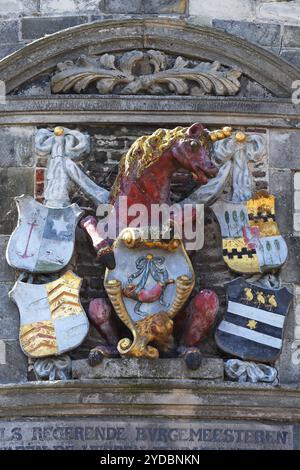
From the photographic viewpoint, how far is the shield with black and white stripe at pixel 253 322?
662 inches

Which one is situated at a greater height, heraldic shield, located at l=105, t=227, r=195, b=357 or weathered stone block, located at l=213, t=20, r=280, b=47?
weathered stone block, located at l=213, t=20, r=280, b=47

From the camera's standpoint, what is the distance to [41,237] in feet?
56.1

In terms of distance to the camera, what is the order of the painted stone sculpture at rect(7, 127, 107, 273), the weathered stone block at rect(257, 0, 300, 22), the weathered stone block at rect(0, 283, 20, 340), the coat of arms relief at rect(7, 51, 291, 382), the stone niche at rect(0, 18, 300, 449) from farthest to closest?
the weathered stone block at rect(257, 0, 300, 22)
the painted stone sculpture at rect(7, 127, 107, 273)
the weathered stone block at rect(0, 283, 20, 340)
the coat of arms relief at rect(7, 51, 291, 382)
the stone niche at rect(0, 18, 300, 449)

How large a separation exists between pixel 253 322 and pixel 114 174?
145cm

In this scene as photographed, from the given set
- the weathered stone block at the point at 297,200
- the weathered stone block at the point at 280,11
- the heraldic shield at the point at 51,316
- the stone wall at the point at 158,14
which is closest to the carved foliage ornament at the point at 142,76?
the stone wall at the point at 158,14

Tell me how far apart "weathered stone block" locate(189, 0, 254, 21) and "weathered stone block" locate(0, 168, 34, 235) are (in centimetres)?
172

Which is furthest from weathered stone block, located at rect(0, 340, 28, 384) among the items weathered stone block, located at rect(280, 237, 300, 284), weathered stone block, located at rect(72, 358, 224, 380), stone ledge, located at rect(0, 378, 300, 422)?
weathered stone block, located at rect(280, 237, 300, 284)

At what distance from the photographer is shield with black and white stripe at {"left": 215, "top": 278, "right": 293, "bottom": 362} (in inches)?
662

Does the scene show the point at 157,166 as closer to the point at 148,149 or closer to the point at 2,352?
the point at 148,149

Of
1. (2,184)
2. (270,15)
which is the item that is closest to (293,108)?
(270,15)

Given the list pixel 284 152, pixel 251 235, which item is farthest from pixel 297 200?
pixel 251 235

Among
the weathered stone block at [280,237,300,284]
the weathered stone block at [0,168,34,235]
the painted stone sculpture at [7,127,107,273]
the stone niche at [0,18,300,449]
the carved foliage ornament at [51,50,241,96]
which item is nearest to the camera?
the stone niche at [0,18,300,449]

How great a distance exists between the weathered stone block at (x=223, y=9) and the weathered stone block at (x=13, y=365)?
2822 millimetres

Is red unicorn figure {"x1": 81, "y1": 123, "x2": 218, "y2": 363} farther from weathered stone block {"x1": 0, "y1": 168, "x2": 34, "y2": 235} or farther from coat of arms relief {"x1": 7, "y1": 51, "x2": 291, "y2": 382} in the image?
weathered stone block {"x1": 0, "y1": 168, "x2": 34, "y2": 235}
